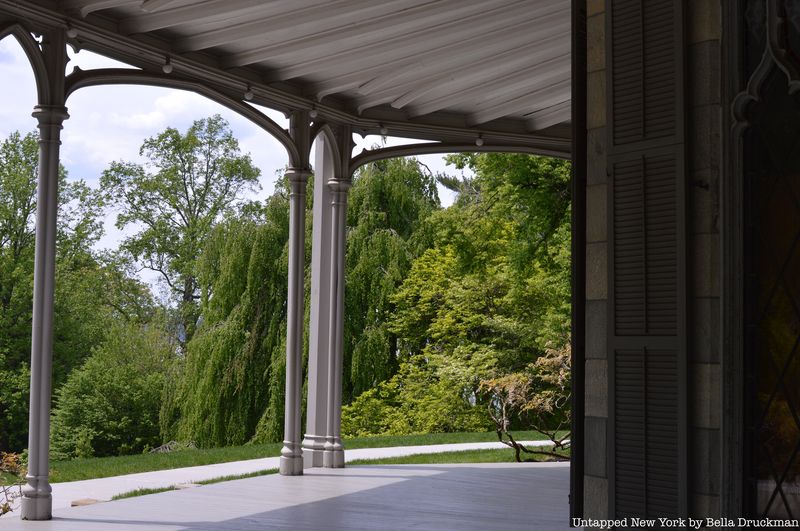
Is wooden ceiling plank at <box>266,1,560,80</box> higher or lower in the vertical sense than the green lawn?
higher

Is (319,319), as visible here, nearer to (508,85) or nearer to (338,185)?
(338,185)

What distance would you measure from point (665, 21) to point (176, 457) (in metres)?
10.9

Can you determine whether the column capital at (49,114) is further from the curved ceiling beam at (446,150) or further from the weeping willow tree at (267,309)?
the weeping willow tree at (267,309)

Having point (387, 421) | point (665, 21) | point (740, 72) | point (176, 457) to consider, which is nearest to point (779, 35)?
point (740, 72)

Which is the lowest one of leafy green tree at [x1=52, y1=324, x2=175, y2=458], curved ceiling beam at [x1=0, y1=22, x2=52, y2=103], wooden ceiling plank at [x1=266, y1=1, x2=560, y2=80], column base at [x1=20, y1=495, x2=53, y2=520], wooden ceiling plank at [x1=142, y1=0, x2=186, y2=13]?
leafy green tree at [x1=52, y1=324, x2=175, y2=458]

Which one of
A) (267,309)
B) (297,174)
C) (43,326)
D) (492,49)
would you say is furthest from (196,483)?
(267,309)

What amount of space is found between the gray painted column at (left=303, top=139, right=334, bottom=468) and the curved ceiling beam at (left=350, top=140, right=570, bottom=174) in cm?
38

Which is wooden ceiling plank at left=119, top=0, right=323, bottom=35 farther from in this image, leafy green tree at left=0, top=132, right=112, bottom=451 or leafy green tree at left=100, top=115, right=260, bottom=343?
leafy green tree at left=100, top=115, right=260, bottom=343

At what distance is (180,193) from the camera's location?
2850 cm

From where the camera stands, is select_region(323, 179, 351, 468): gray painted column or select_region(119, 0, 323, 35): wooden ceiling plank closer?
select_region(119, 0, 323, 35): wooden ceiling plank

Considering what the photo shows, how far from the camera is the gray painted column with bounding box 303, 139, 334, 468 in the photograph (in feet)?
33.7

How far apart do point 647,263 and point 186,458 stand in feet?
33.1

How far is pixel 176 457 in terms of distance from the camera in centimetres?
1348

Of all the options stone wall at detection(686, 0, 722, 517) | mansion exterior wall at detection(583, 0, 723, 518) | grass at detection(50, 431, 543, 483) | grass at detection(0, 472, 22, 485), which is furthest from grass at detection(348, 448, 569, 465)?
stone wall at detection(686, 0, 722, 517)
